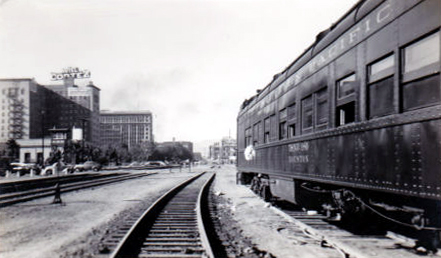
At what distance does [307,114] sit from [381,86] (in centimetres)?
307

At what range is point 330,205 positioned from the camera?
822 centimetres

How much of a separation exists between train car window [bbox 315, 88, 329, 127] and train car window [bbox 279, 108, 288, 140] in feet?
7.68

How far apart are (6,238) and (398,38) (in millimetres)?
8205

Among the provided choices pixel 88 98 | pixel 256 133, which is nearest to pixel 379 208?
pixel 256 133

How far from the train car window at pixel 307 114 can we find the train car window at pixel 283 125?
4.74 feet

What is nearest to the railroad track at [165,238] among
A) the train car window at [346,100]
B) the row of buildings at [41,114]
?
the train car window at [346,100]

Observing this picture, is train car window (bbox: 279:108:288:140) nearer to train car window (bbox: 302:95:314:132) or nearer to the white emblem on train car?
train car window (bbox: 302:95:314:132)

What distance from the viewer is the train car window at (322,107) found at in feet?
24.4

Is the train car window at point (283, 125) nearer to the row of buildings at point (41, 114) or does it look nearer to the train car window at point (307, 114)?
the train car window at point (307, 114)

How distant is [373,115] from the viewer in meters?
5.65

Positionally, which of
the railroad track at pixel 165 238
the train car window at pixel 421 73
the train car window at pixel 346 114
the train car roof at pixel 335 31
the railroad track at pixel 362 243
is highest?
the train car roof at pixel 335 31

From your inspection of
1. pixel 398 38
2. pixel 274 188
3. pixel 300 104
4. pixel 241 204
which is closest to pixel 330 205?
pixel 300 104

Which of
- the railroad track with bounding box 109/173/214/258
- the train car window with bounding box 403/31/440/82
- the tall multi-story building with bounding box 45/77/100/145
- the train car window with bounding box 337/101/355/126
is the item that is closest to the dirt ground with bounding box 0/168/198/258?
the railroad track with bounding box 109/173/214/258

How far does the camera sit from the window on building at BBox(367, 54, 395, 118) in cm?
524
